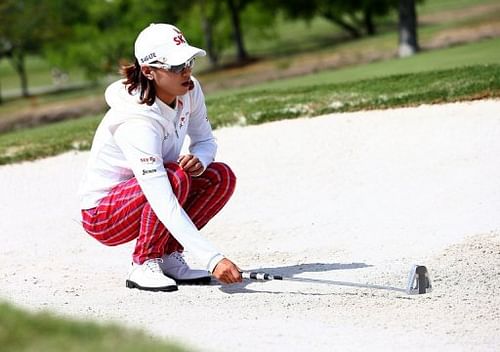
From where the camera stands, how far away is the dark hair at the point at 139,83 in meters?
5.66

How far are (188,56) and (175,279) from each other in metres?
1.39

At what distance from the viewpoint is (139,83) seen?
5.74 m

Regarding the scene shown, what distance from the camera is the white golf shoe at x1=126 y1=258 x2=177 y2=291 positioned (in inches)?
235

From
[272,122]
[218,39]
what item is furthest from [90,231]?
[218,39]

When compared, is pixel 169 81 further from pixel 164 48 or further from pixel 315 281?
pixel 315 281

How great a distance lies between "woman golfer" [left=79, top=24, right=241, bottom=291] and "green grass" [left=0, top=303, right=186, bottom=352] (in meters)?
1.75

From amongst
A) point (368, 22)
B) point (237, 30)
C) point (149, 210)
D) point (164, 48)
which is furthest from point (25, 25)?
point (164, 48)

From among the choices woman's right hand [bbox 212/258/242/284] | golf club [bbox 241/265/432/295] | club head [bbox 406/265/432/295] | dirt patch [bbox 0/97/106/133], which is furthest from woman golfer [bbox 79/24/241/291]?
dirt patch [bbox 0/97/106/133]

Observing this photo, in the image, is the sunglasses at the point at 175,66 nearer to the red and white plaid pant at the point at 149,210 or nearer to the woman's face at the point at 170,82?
the woman's face at the point at 170,82

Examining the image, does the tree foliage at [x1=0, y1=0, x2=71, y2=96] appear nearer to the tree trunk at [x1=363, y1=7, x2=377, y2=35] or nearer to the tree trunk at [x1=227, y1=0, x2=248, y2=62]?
the tree trunk at [x1=227, y1=0, x2=248, y2=62]

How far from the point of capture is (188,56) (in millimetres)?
5527

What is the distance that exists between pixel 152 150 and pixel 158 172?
0.39 feet

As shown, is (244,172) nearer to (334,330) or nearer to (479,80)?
(479,80)

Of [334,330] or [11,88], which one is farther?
[11,88]
